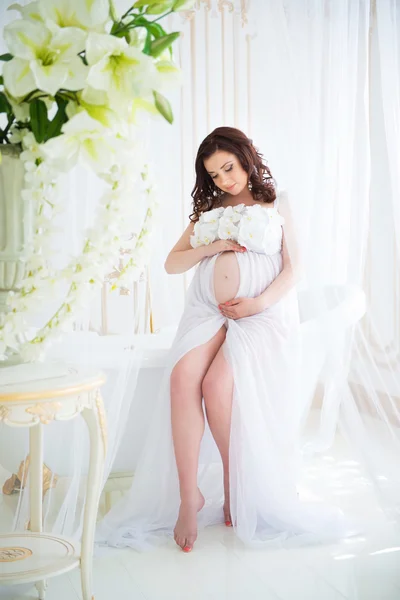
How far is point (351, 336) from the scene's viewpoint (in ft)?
7.76

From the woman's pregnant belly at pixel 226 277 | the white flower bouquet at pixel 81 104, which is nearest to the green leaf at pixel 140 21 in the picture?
the white flower bouquet at pixel 81 104

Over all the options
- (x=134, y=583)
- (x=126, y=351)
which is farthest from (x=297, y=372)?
(x=134, y=583)

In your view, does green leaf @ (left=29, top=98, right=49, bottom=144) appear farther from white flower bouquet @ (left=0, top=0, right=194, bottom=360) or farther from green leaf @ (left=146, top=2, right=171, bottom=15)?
green leaf @ (left=146, top=2, right=171, bottom=15)

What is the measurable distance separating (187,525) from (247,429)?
380 millimetres

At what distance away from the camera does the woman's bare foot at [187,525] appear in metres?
2.33

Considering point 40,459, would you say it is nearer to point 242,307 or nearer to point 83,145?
point 242,307

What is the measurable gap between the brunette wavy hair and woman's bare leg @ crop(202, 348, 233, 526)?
0.69 m

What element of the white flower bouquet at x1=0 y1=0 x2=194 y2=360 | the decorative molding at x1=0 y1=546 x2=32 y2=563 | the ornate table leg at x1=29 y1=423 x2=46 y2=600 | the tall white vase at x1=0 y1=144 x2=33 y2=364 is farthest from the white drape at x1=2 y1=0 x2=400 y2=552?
the tall white vase at x1=0 y1=144 x2=33 y2=364

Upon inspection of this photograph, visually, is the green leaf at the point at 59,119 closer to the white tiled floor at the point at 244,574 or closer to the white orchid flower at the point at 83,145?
the white orchid flower at the point at 83,145

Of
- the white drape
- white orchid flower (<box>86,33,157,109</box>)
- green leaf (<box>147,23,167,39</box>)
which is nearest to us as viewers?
white orchid flower (<box>86,33,157,109</box>)

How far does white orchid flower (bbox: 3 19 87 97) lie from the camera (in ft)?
4.04

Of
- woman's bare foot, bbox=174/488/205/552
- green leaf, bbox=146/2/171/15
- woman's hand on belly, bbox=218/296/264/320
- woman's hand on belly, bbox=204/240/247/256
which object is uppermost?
green leaf, bbox=146/2/171/15

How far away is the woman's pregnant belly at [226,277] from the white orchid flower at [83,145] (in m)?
1.41

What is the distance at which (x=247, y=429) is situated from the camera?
2.39 m
